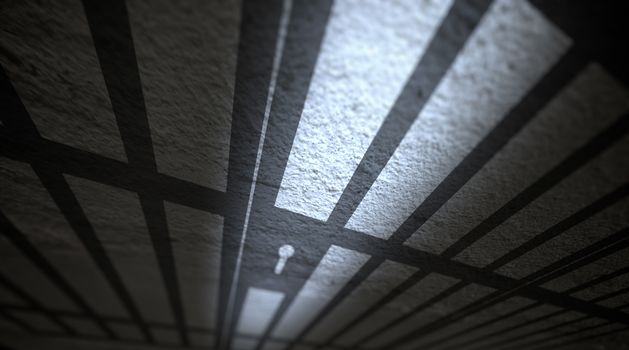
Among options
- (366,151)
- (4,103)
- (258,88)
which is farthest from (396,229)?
(4,103)

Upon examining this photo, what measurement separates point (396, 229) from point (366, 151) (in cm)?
69

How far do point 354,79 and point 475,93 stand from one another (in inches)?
15.2

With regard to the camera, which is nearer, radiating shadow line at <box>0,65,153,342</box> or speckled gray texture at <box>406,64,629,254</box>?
speckled gray texture at <box>406,64,629,254</box>

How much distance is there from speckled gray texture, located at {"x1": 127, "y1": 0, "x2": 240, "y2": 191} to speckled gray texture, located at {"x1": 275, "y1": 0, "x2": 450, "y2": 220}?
0.29m

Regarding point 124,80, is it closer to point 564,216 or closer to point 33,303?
point 564,216

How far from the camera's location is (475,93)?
92 cm

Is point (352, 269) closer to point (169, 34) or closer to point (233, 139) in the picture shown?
point (233, 139)

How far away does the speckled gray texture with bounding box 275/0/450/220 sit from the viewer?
2.53ft

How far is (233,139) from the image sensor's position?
4.07 ft

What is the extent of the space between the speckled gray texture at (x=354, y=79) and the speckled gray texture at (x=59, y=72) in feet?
2.52

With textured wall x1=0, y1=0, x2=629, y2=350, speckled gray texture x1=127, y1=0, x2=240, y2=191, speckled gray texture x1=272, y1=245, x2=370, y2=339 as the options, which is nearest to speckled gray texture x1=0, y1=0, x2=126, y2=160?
textured wall x1=0, y1=0, x2=629, y2=350

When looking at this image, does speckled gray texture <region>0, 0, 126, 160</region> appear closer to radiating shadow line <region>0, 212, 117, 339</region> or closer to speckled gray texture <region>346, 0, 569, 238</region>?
speckled gray texture <region>346, 0, 569, 238</region>

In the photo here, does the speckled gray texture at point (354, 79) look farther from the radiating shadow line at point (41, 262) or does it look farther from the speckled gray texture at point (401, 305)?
the radiating shadow line at point (41, 262)

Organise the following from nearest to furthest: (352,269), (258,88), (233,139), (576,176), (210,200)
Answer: (258,88)
(576,176)
(233,139)
(210,200)
(352,269)
